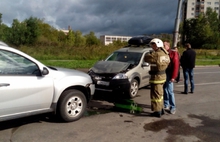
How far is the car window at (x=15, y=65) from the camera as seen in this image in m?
3.67

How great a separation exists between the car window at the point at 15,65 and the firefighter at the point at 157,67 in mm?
2432

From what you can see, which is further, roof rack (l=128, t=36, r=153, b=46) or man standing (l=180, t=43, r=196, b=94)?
roof rack (l=128, t=36, r=153, b=46)

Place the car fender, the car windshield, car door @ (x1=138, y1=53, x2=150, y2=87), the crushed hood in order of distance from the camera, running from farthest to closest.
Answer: the car windshield
car door @ (x1=138, y1=53, x2=150, y2=87)
the crushed hood
the car fender

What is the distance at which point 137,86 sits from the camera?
7016mm

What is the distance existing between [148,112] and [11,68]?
3323 mm

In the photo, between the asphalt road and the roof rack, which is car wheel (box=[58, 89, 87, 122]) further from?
the roof rack

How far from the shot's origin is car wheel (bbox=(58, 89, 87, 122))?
14.4ft

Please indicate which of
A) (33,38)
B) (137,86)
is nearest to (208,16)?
(33,38)

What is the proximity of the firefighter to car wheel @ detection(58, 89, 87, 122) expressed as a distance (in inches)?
62.6

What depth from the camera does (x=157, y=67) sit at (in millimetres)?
4801

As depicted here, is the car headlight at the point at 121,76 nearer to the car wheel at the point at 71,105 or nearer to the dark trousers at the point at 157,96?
the dark trousers at the point at 157,96

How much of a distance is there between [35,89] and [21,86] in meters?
0.28

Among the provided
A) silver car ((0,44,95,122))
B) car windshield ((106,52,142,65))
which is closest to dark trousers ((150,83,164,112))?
silver car ((0,44,95,122))

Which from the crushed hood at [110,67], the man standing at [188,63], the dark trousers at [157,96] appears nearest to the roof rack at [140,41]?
the man standing at [188,63]
